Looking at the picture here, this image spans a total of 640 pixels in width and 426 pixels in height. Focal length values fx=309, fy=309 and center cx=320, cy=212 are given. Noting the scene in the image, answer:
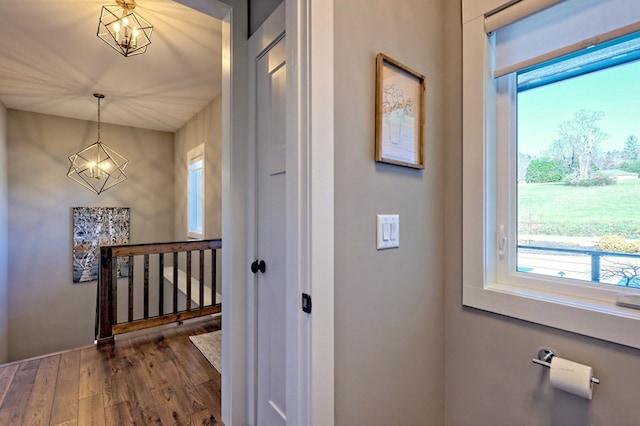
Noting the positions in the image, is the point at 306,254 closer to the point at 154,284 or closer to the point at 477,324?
the point at 477,324

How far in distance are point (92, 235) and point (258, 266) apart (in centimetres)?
446

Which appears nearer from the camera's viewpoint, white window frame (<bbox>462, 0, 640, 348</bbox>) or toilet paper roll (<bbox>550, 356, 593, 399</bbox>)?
toilet paper roll (<bbox>550, 356, 593, 399</bbox>)

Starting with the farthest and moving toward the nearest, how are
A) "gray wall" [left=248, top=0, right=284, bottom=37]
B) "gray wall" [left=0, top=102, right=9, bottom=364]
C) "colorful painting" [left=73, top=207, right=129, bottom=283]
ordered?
"colorful painting" [left=73, top=207, right=129, bottom=283] < "gray wall" [left=0, top=102, right=9, bottom=364] < "gray wall" [left=248, top=0, right=284, bottom=37]

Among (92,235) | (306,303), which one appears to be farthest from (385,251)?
(92,235)

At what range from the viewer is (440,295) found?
4.42 feet

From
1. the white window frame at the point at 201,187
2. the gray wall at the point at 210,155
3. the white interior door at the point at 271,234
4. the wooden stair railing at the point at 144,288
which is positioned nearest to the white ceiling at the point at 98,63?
the gray wall at the point at 210,155

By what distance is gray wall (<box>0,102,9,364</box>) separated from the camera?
12.5 ft

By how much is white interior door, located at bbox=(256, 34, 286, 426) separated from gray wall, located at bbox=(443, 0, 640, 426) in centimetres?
73

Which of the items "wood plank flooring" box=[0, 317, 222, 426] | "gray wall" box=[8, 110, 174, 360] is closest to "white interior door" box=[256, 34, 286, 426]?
"wood plank flooring" box=[0, 317, 222, 426]

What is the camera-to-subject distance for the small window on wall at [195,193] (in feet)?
14.6

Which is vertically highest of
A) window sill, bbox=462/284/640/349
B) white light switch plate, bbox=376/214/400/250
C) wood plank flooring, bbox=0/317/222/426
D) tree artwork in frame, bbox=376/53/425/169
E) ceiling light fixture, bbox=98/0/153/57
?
ceiling light fixture, bbox=98/0/153/57

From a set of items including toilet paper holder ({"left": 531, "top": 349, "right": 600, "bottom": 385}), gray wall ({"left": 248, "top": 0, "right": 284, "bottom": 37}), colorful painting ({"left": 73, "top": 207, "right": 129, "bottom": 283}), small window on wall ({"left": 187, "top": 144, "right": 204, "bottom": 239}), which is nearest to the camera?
toilet paper holder ({"left": 531, "top": 349, "right": 600, "bottom": 385})

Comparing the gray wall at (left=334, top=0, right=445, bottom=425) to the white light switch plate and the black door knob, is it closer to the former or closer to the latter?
the white light switch plate

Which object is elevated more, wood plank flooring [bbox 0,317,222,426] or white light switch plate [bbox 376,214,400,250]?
white light switch plate [bbox 376,214,400,250]
